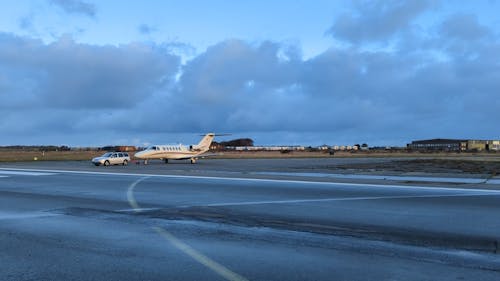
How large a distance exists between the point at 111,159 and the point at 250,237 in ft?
154

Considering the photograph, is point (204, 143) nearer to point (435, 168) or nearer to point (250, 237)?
point (435, 168)

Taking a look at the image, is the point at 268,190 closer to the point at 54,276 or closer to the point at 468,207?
the point at 468,207

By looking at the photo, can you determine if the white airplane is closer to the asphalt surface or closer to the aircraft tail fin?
the aircraft tail fin

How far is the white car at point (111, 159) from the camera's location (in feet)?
174

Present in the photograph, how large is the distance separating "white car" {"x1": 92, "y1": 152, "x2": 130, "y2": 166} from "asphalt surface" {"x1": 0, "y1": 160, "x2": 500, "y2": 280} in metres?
36.2

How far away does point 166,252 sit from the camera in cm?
848

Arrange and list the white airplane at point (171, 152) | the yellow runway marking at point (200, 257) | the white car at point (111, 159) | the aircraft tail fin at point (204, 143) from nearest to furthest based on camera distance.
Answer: the yellow runway marking at point (200, 257) → the white car at point (111, 159) → the white airplane at point (171, 152) → the aircraft tail fin at point (204, 143)

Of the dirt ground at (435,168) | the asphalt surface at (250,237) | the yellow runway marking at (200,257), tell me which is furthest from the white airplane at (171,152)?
the yellow runway marking at (200,257)

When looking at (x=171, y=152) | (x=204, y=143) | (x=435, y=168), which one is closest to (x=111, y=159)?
(x=171, y=152)

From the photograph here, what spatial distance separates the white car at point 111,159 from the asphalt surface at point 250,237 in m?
36.2

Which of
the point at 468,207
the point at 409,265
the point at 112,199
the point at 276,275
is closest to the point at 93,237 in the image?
the point at 276,275

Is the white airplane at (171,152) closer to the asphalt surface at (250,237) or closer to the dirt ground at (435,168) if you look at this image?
the dirt ground at (435,168)

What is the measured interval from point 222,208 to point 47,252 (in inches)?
250

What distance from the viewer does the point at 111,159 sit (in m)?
54.5
